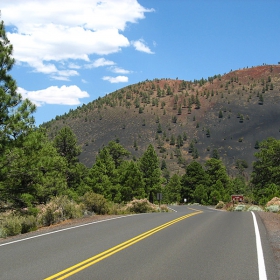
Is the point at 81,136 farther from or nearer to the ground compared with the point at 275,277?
farther from the ground

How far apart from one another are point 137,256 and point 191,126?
165 m

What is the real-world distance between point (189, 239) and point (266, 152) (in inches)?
2250

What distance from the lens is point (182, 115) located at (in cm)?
18988

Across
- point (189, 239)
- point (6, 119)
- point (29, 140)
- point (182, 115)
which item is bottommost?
point (189, 239)

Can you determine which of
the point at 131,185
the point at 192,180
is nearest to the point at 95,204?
the point at 131,185

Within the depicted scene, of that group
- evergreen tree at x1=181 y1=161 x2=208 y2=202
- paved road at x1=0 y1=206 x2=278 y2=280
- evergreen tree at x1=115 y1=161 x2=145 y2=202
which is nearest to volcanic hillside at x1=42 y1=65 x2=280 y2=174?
evergreen tree at x1=181 y1=161 x2=208 y2=202

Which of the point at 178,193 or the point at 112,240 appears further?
the point at 178,193

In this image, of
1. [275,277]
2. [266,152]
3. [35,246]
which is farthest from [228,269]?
[266,152]

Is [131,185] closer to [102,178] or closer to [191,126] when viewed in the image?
[102,178]

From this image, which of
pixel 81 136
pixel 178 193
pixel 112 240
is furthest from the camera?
pixel 81 136

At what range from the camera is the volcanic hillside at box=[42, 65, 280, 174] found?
142 meters

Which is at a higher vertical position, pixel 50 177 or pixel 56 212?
pixel 50 177

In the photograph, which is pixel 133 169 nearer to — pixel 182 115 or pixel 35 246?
pixel 35 246

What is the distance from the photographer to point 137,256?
28.0 ft
